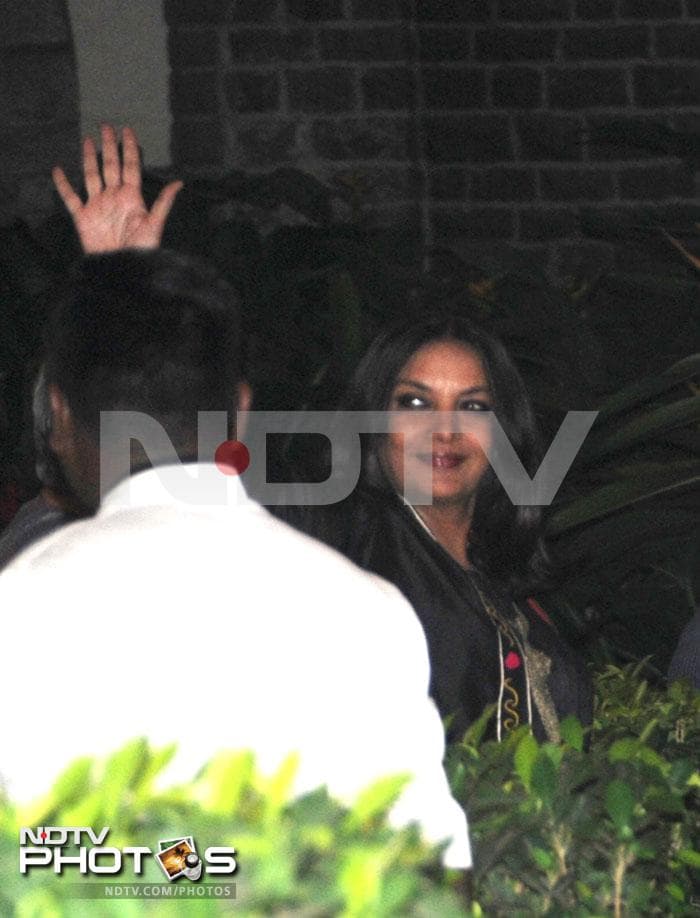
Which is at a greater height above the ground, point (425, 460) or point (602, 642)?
point (425, 460)

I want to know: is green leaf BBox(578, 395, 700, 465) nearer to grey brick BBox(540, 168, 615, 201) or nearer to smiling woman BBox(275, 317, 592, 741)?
smiling woman BBox(275, 317, 592, 741)

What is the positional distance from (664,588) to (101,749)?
7.96 feet

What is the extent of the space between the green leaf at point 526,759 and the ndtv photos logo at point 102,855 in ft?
1.92

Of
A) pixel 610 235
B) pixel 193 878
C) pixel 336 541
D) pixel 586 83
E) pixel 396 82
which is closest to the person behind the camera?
pixel 193 878

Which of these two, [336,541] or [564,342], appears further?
[564,342]

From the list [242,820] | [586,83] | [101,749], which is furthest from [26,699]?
[586,83]

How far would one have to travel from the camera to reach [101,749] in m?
1.32

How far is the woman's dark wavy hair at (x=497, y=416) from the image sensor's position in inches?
111

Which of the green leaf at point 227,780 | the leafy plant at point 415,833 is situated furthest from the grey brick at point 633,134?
the green leaf at point 227,780

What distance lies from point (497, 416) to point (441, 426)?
0.11 metres

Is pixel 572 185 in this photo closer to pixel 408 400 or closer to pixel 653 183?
pixel 653 183

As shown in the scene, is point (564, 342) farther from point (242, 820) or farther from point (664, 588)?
point (242, 820)

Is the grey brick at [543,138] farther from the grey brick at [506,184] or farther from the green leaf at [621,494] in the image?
the green leaf at [621,494]

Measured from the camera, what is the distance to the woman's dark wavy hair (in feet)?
9.28
